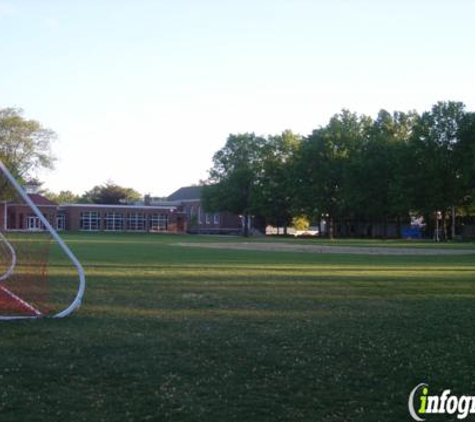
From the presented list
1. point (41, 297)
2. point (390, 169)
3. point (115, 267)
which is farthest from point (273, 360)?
point (390, 169)

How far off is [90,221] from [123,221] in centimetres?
534

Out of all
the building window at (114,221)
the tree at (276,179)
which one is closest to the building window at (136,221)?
the building window at (114,221)

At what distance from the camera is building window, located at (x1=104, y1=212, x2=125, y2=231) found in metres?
108

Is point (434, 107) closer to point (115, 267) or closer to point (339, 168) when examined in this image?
point (339, 168)

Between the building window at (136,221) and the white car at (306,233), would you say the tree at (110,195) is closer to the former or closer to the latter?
the building window at (136,221)

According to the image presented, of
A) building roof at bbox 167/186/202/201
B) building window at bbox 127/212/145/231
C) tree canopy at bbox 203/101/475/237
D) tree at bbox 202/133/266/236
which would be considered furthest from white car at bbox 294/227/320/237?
building window at bbox 127/212/145/231

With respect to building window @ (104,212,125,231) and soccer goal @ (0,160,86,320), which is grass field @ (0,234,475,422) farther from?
building window @ (104,212,125,231)

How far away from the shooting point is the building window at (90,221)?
349 feet

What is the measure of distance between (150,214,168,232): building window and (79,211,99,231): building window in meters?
8.96

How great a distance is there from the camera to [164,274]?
21531 mm

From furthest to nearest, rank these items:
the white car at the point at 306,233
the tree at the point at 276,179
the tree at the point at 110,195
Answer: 1. the tree at the point at 110,195
2. the white car at the point at 306,233
3. the tree at the point at 276,179

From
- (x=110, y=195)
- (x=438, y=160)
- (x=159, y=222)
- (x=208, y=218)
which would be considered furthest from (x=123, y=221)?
(x=438, y=160)

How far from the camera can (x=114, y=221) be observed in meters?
109

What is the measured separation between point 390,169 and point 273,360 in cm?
6917
